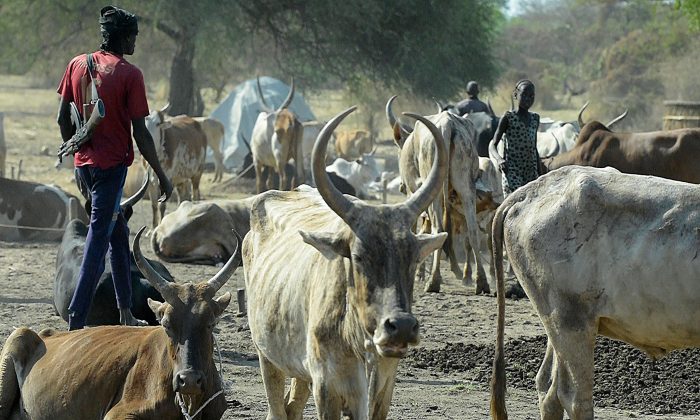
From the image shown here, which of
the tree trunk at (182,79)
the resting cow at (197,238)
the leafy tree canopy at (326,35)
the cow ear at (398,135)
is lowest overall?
the resting cow at (197,238)

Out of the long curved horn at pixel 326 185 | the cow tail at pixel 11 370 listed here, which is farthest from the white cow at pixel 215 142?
the long curved horn at pixel 326 185

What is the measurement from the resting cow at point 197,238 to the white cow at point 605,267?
27.8 feet

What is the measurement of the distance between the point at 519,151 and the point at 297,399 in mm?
5984

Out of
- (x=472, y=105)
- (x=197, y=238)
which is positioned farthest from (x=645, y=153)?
(x=472, y=105)

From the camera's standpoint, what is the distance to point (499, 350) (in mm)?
7266

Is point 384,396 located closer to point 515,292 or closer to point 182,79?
point 515,292

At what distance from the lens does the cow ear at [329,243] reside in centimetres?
566

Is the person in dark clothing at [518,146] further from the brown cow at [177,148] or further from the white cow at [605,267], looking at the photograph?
the brown cow at [177,148]

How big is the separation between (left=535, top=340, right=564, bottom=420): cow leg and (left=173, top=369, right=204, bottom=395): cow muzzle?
6.41ft

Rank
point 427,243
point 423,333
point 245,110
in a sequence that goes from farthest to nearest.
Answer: point 245,110 < point 423,333 < point 427,243

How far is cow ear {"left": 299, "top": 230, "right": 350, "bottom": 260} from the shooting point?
5664 mm

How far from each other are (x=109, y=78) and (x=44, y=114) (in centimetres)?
3596

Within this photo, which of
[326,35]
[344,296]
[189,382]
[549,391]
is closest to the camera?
[344,296]

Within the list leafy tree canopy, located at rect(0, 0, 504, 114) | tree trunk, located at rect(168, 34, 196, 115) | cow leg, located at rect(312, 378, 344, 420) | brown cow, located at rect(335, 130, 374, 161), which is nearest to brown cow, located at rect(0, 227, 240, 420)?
cow leg, located at rect(312, 378, 344, 420)
